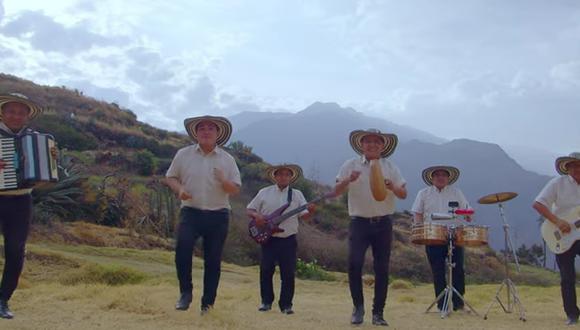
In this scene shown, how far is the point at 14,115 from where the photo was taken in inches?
273

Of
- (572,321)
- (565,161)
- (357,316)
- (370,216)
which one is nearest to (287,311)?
(357,316)

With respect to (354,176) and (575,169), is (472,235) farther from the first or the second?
(354,176)

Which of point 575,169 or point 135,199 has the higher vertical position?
point 575,169

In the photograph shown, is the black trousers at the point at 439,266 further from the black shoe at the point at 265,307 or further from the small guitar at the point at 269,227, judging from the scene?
the black shoe at the point at 265,307

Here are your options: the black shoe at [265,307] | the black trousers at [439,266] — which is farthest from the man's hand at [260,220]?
the black trousers at [439,266]

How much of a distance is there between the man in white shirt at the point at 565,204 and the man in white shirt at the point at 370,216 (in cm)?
200

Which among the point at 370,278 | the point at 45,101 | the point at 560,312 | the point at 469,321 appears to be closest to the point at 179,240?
the point at 469,321

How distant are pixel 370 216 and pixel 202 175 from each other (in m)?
1.82

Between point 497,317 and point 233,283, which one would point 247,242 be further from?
point 497,317

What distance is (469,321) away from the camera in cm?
788

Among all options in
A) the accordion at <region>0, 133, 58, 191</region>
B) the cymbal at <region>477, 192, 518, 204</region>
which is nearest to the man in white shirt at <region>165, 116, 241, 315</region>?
the accordion at <region>0, 133, 58, 191</region>

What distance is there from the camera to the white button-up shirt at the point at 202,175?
24.3 ft

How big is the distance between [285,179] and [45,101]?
40086 millimetres

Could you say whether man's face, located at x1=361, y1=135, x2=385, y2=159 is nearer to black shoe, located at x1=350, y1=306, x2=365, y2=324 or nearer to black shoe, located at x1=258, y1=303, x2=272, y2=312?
black shoe, located at x1=350, y1=306, x2=365, y2=324
